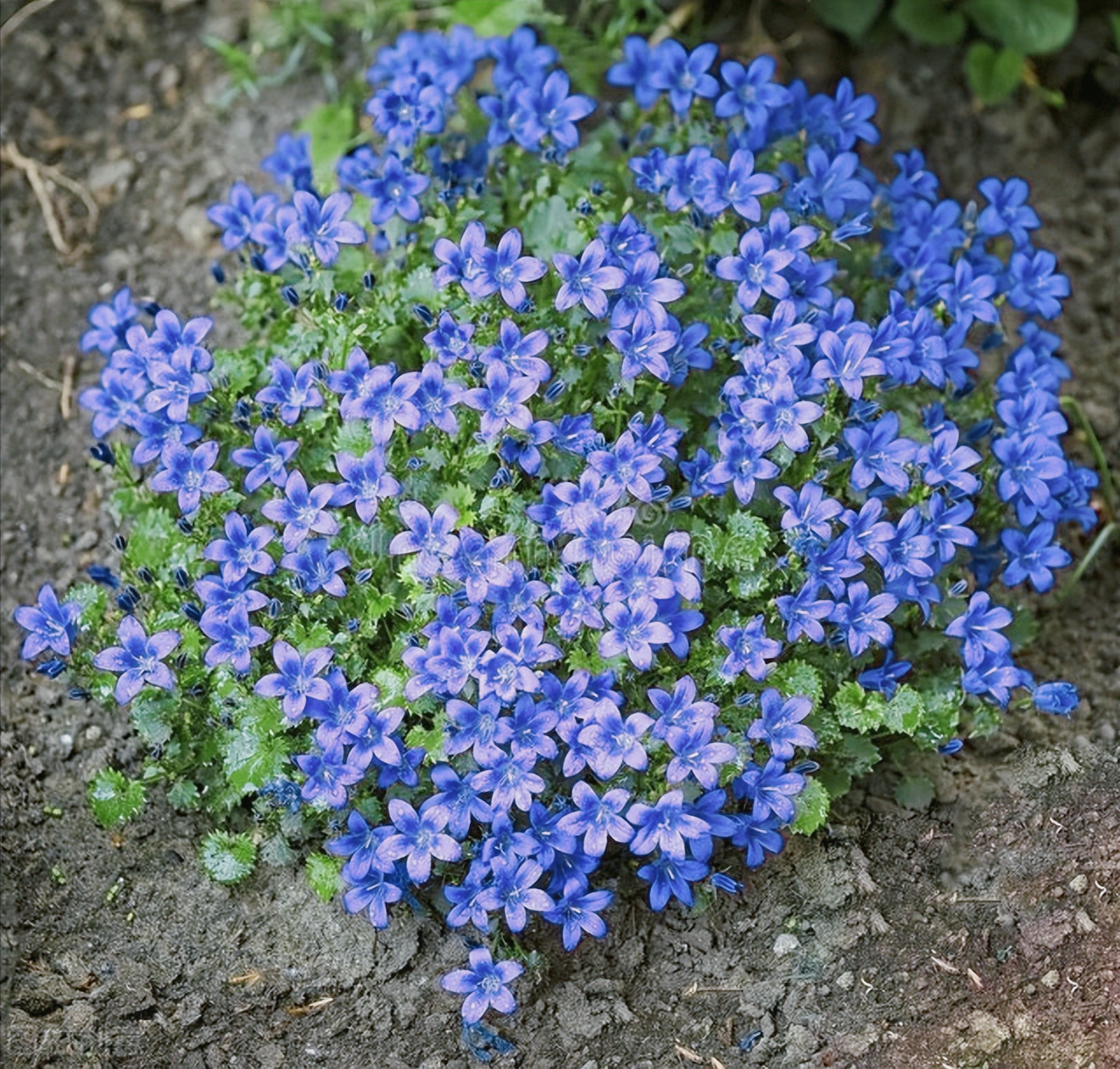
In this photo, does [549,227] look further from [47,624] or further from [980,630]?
[47,624]

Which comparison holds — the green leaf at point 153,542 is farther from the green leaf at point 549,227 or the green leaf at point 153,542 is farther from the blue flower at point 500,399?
the green leaf at point 549,227

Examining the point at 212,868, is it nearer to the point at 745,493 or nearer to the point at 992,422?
the point at 745,493

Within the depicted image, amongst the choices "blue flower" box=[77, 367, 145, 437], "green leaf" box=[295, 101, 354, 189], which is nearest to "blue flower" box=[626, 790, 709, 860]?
"blue flower" box=[77, 367, 145, 437]

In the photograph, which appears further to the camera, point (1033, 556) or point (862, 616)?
point (1033, 556)

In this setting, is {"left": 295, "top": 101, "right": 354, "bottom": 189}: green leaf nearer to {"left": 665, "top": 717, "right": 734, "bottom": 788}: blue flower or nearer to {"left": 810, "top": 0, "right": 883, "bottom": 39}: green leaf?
{"left": 810, "top": 0, "right": 883, "bottom": 39}: green leaf

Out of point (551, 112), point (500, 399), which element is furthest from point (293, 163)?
point (500, 399)
